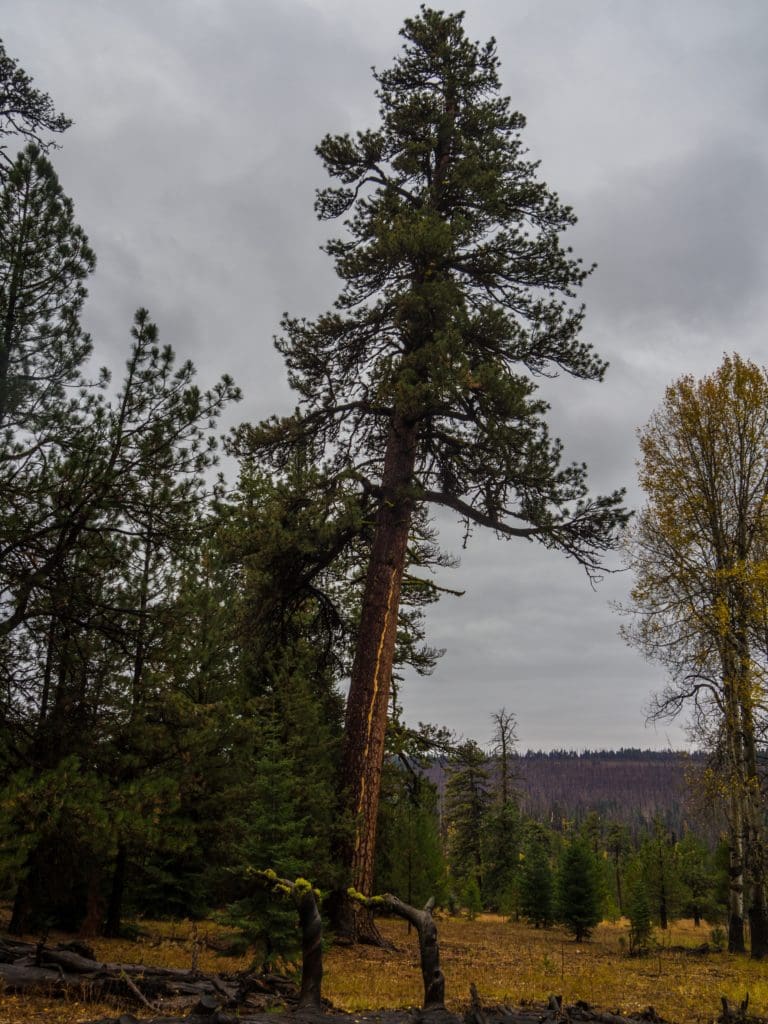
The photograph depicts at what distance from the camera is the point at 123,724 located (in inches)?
376

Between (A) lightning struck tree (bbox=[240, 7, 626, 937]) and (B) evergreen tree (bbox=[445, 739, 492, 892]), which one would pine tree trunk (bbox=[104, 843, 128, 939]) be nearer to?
(A) lightning struck tree (bbox=[240, 7, 626, 937])

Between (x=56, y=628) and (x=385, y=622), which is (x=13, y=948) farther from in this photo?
(x=385, y=622)

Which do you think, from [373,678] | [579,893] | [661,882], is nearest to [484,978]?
[373,678]

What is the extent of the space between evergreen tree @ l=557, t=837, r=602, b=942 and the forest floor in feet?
25.8

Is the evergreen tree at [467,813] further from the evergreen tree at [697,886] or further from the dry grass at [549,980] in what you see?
the dry grass at [549,980]

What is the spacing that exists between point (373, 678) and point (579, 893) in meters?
16.4

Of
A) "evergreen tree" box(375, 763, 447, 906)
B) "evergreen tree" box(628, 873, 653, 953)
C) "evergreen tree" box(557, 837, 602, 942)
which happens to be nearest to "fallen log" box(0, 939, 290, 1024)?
"evergreen tree" box(375, 763, 447, 906)

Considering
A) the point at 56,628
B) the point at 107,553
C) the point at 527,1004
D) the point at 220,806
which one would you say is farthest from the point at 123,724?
the point at 527,1004

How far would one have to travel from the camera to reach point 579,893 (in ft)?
75.5

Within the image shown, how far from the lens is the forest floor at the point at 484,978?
6695 mm

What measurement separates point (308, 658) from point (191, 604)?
5563 mm

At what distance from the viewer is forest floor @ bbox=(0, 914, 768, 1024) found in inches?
264

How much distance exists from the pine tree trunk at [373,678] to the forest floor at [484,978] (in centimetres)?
144

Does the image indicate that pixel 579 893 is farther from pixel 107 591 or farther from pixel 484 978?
pixel 107 591
